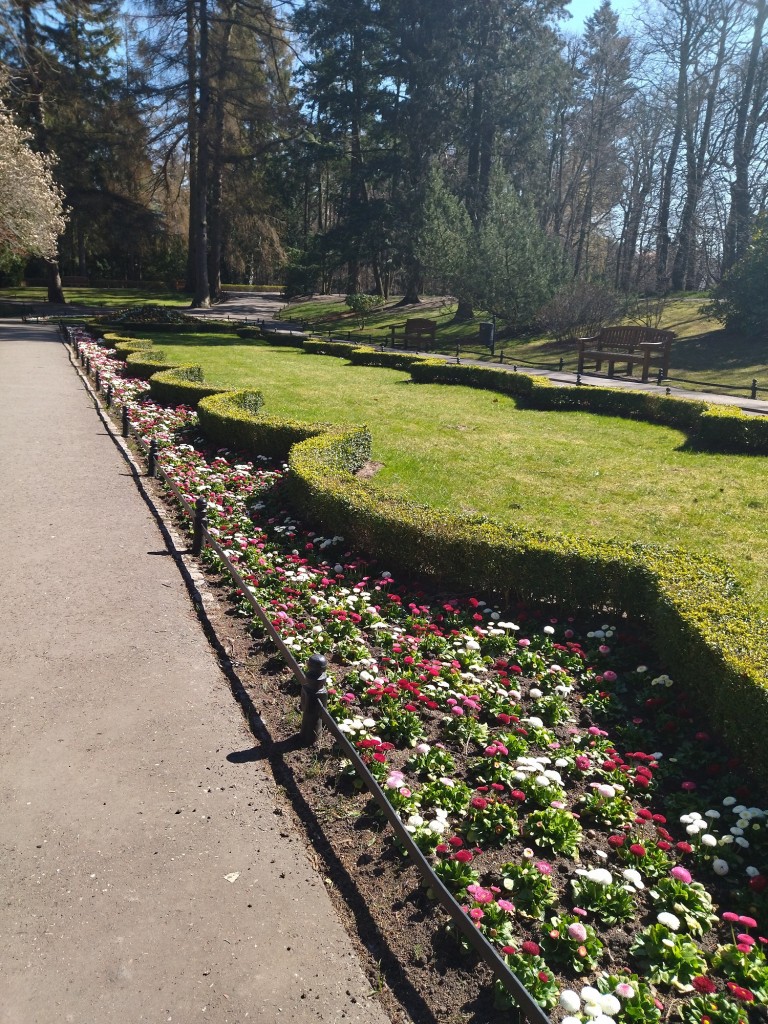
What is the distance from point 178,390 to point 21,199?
15051 millimetres

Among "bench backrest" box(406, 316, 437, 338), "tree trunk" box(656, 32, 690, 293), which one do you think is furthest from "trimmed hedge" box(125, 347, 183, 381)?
"tree trunk" box(656, 32, 690, 293)

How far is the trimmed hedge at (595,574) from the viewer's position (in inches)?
160

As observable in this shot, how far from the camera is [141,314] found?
3038cm

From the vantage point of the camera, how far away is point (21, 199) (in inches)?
923

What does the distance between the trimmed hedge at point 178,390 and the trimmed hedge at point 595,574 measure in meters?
5.67

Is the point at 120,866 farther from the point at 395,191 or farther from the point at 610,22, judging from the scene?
the point at 610,22

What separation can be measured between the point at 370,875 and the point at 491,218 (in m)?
28.1

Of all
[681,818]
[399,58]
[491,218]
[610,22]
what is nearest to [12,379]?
[681,818]

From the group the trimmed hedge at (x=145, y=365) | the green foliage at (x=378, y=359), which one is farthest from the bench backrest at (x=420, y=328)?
the trimmed hedge at (x=145, y=365)

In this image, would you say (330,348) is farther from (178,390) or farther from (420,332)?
(178,390)

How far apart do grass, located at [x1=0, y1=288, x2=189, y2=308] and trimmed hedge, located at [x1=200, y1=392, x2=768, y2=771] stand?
37715 mm

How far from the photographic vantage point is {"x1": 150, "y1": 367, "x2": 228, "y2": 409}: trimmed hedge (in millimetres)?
13234

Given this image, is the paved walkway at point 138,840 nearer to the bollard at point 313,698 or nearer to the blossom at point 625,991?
the bollard at point 313,698

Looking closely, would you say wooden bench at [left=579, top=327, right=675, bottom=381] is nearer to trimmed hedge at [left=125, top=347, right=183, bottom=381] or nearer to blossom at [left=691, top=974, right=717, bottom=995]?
trimmed hedge at [left=125, top=347, right=183, bottom=381]
